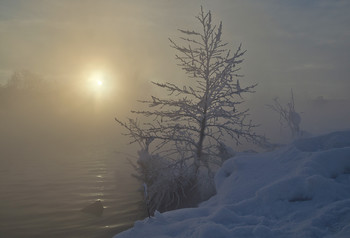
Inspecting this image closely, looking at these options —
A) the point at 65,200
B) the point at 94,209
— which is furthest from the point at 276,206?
the point at 65,200

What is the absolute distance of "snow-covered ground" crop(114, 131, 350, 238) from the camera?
3.65m

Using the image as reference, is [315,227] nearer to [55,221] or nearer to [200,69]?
[200,69]

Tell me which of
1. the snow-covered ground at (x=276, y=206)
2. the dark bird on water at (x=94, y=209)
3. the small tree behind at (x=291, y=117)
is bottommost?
the snow-covered ground at (x=276, y=206)

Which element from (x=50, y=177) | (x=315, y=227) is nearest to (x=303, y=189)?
(x=315, y=227)

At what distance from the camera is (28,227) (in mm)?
9547

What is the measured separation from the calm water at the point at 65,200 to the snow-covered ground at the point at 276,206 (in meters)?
5.06

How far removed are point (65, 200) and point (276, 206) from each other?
1072 cm

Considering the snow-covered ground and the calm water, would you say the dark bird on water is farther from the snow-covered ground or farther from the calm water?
the snow-covered ground

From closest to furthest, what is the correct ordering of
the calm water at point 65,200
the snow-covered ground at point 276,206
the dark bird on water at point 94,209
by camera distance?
the snow-covered ground at point 276,206 → the calm water at point 65,200 → the dark bird on water at point 94,209

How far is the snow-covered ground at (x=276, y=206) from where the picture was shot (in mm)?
3650

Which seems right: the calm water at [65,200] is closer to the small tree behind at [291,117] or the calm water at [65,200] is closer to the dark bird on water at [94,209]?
the dark bird on water at [94,209]

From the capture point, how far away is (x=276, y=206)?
14.5 feet

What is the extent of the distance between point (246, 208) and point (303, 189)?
2.94 ft

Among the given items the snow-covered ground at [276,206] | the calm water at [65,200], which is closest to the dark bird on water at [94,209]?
the calm water at [65,200]
